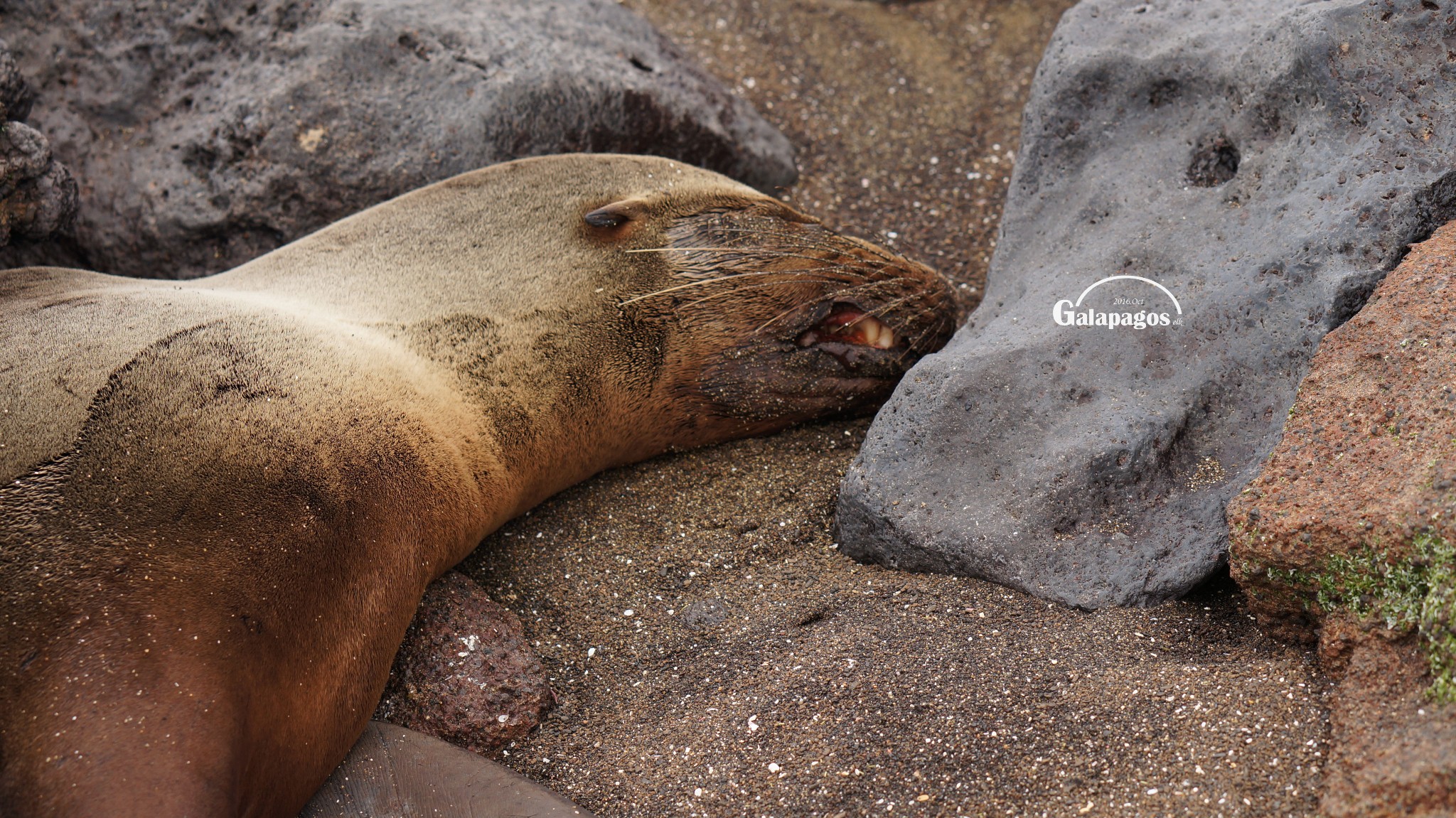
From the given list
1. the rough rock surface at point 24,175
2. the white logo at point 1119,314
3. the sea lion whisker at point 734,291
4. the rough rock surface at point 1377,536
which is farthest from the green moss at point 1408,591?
the rough rock surface at point 24,175

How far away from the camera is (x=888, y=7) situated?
585 centimetres

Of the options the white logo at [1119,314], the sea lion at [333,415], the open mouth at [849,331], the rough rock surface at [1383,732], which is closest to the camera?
the rough rock surface at [1383,732]

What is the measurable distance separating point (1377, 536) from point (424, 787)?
6.83 ft

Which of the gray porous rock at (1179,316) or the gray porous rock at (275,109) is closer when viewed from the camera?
the gray porous rock at (1179,316)

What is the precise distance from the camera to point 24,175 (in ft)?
12.6

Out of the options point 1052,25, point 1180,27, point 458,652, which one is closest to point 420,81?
point 458,652

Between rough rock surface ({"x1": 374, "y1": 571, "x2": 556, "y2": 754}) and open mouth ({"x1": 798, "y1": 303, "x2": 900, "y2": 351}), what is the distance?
1.29m

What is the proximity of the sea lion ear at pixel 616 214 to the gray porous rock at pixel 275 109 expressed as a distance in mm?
1004

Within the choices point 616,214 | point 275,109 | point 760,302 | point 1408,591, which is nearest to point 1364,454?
point 1408,591

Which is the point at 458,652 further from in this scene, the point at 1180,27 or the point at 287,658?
the point at 1180,27

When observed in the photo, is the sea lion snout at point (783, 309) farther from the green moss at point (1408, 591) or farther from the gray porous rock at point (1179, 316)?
the green moss at point (1408, 591)

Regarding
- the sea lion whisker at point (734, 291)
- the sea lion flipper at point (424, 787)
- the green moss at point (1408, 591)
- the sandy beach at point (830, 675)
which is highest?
the green moss at point (1408, 591)

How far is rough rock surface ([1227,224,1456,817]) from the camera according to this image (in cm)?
210

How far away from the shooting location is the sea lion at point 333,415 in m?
2.40
